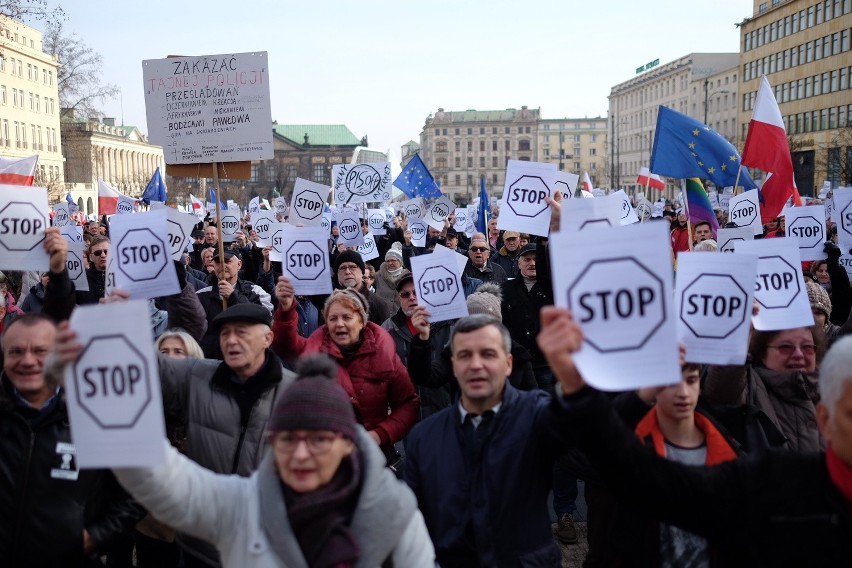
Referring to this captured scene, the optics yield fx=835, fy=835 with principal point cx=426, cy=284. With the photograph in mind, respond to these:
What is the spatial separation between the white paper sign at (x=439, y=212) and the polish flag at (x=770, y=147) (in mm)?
7048

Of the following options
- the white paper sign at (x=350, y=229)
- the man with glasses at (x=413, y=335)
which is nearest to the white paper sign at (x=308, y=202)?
the white paper sign at (x=350, y=229)

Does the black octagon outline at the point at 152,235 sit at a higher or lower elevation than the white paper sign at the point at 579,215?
lower

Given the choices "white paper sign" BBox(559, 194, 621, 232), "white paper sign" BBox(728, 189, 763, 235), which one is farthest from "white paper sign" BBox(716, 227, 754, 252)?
"white paper sign" BBox(559, 194, 621, 232)

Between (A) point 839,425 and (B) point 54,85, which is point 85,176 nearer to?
(B) point 54,85

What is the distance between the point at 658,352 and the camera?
2.20m

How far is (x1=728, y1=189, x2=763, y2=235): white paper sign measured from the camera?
10.3 metres

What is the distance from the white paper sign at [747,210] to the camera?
33.7ft

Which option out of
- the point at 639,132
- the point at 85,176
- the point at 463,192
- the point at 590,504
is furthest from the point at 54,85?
the point at 463,192

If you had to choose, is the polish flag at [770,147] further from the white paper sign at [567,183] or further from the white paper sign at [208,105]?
the white paper sign at [208,105]

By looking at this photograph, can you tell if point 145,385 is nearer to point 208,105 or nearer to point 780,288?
point 780,288

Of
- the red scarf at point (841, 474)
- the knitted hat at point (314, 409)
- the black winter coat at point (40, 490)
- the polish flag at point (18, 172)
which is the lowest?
the black winter coat at point (40, 490)

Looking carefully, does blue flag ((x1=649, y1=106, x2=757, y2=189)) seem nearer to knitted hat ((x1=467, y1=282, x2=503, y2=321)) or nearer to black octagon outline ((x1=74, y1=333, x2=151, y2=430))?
knitted hat ((x1=467, y1=282, x2=503, y2=321))

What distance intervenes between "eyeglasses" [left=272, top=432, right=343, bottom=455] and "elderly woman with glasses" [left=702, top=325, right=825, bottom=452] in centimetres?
195

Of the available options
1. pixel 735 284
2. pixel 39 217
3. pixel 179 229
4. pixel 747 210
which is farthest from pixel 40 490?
pixel 747 210
